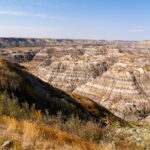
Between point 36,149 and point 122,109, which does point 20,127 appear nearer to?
point 36,149

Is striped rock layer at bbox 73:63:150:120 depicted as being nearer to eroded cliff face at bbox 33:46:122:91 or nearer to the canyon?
the canyon

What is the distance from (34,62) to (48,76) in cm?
8773

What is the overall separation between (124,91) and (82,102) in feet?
159

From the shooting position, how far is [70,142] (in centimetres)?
584

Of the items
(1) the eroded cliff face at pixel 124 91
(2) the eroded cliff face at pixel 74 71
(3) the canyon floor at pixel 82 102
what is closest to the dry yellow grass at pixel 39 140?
(3) the canyon floor at pixel 82 102

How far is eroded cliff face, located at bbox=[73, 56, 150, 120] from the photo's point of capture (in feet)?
234

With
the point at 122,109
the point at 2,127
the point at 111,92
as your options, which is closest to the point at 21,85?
the point at 2,127

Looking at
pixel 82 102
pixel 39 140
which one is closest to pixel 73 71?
pixel 82 102

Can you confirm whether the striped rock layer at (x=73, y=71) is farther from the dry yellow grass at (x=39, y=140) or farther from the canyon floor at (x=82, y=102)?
the dry yellow grass at (x=39, y=140)

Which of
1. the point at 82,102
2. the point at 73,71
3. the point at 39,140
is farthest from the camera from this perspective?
the point at 73,71

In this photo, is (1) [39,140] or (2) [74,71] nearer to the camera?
(1) [39,140]

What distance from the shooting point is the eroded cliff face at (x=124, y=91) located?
234 feet

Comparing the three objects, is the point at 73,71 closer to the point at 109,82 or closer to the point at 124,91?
the point at 109,82

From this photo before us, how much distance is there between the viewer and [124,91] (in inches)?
3125
